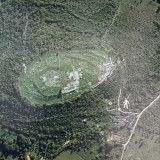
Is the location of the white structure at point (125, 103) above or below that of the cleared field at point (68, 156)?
above

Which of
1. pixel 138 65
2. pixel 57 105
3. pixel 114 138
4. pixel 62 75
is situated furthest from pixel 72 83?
pixel 138 65

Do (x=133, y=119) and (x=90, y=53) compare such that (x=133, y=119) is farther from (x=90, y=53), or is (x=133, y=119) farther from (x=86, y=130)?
(x=90, y=53)

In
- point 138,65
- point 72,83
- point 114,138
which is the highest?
point 138,65

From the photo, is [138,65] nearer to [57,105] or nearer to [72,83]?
[72,83]

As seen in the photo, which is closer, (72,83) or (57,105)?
(57,105)

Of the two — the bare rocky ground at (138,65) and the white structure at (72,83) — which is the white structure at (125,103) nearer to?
the bare rocky ground at (138,65)

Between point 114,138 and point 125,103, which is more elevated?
point 125,103

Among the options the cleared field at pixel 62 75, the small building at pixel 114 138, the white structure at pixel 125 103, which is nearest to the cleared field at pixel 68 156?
the small building at pixel 114 138
